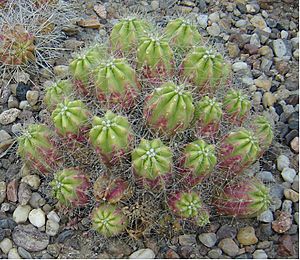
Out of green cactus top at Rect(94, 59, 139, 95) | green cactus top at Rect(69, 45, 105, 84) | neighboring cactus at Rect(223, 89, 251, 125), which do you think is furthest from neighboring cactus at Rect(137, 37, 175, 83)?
neighboring cactus at Rect(223, 89, 251, 125)

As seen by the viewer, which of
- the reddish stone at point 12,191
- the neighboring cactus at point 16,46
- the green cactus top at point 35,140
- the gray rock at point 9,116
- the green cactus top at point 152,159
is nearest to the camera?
the green cactus top at point 152,159

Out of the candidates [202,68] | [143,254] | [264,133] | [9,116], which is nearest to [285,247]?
[264,133]

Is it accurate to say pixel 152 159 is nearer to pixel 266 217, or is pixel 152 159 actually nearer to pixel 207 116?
pixel 207 116

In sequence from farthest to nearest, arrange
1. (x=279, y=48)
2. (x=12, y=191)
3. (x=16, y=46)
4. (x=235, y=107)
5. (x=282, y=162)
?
(x=279, y=48) < (x=16, y=46) < (x=282, y=162) < (x=12, y=191) < (x=235, y=107)

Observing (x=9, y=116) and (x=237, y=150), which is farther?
(x=9, y=116)

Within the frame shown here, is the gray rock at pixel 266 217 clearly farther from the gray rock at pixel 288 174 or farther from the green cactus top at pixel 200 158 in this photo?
the green cactus top at pixel 200 158

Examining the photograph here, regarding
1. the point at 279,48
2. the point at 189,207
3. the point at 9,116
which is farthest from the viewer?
the point at 279,48

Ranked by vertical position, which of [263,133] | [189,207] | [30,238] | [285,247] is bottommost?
[30,238]

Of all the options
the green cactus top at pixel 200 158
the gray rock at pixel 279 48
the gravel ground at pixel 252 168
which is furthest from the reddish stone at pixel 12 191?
the gray rock at pixel 279 48
